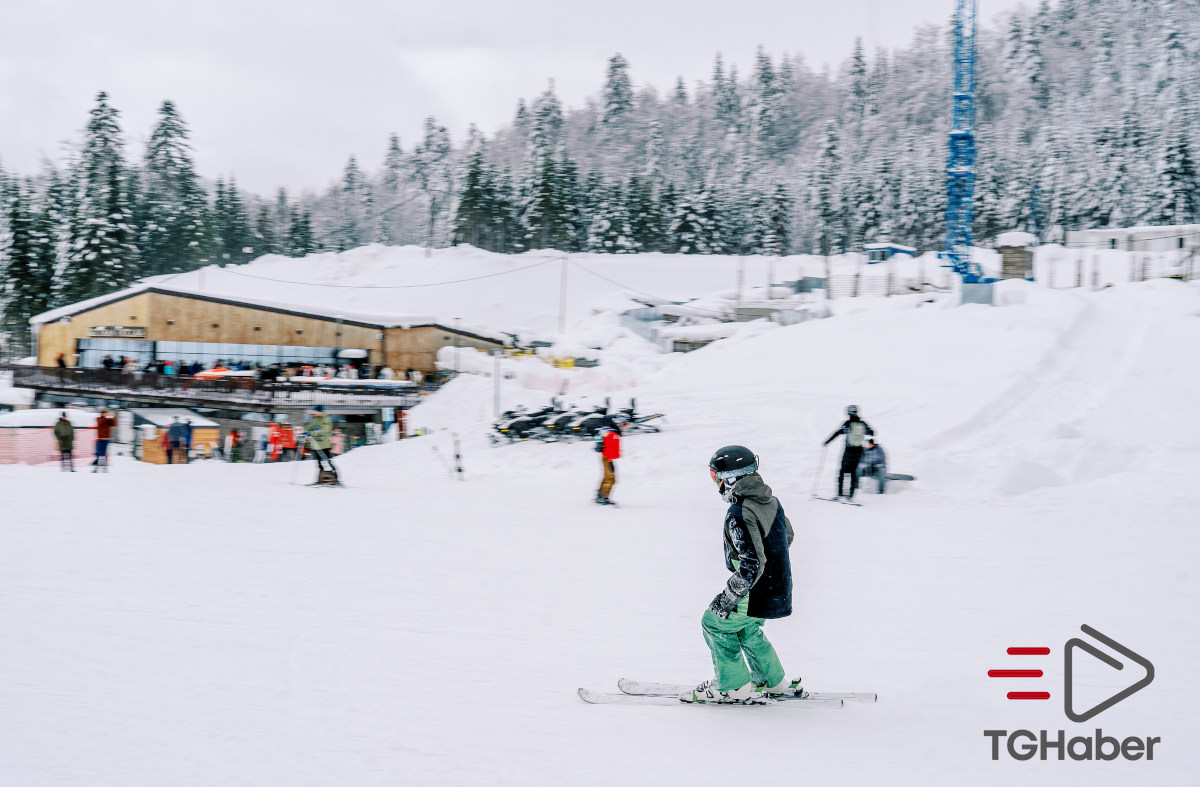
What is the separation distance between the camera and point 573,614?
21.2ft

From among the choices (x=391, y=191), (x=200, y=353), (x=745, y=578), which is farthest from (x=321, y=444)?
(x=391, y=191)

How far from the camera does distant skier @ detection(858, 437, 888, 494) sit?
13141 mm

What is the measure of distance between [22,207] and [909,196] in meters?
74.1

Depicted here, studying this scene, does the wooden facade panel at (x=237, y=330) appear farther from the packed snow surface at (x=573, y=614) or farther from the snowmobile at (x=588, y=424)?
the packed snow surface at (x=573, y=614)

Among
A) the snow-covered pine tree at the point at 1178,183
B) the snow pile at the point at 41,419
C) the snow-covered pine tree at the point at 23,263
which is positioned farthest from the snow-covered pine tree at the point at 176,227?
the snow-covered pine tree at the point at 1178,183

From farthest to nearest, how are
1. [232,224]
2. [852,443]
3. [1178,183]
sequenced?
1. [232,224]
2. [1178,183]
3. [852,443]

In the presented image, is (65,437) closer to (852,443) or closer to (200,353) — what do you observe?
(852,443)

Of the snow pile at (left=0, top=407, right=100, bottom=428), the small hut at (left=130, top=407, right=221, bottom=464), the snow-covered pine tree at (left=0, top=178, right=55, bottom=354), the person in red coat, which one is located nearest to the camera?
the person in red coat

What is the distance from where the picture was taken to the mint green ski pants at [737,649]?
431 centimetres

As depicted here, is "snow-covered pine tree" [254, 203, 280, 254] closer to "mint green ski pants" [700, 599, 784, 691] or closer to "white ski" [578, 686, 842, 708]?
"white ski" [578, 686, 842, 708]

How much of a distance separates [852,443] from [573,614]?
23.5 ft

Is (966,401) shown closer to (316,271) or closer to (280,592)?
(280,592)

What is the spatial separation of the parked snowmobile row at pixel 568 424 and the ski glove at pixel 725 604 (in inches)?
556

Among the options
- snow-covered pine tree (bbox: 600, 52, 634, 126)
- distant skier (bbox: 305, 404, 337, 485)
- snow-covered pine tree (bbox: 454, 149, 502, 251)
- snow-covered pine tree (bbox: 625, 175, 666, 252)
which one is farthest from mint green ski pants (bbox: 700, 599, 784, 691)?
snow-covered pine tree (bbox: 600, 52, 634, 126)
